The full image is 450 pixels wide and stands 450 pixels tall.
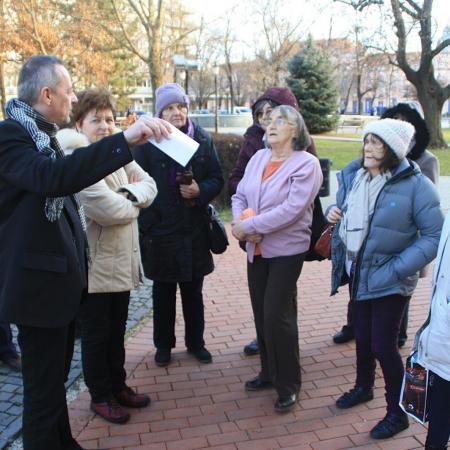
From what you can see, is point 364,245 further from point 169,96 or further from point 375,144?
point 169,96

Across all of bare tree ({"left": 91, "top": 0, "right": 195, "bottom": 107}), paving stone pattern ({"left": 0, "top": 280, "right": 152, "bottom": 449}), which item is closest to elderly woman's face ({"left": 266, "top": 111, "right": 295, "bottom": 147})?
paving stone pattern ({"left": 0, "top": 280, "right": 152, "bottom": 449})

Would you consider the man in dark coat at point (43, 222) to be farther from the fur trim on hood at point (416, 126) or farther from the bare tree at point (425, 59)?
the bare tree at point (425, 59)

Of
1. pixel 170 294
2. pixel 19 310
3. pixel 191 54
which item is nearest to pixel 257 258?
pixel 170 294

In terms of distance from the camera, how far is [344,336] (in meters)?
4.35

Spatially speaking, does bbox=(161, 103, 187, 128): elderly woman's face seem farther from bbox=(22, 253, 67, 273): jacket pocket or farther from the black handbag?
bbox=(22, 253, 67, 273): jacket pocket

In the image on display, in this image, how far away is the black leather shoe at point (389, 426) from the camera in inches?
118

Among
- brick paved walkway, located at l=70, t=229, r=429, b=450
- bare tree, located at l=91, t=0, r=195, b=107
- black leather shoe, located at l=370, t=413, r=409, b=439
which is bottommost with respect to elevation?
brick paved walkway, located at l=70, t=229, r=429, b=450

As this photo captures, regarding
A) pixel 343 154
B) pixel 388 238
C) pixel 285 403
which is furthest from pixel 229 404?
pixel 343 154

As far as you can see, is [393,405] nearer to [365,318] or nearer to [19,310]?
[365,318]

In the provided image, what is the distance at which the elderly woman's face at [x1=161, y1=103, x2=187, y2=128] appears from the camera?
149 inches

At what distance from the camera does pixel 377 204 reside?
294 centimetres

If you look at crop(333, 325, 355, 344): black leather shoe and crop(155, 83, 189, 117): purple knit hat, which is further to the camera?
crop(333, 325, 355, 344): black leather shoe

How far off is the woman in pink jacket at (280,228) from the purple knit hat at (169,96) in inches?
30.6

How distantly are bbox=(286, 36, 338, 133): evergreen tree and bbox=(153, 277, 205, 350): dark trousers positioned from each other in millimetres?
27046
